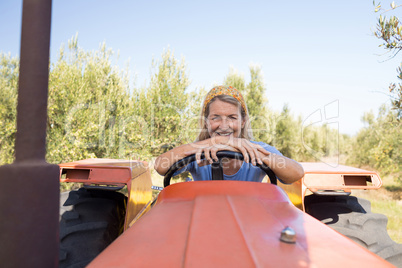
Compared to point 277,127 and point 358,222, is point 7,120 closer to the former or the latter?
point 358,222

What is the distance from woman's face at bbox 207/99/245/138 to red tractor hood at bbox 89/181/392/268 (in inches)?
41.2

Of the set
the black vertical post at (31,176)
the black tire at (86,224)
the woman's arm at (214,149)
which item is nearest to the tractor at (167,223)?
the black vertical post at (31,176)

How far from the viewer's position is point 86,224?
1695mm

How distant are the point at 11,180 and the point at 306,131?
61.9 ft

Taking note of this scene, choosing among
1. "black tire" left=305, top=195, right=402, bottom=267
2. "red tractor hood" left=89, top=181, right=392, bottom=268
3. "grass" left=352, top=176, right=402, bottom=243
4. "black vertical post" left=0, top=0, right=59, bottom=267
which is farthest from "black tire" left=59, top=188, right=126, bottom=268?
"grass" left=352, top=176, right=402, bottom=243

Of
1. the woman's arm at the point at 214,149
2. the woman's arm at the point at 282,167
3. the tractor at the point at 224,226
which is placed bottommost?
the tractor at the point at 224,226

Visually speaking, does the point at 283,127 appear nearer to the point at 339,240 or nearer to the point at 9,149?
the point at 9,149

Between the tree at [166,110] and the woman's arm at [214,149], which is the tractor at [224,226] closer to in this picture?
the woman's arm at [214,149]

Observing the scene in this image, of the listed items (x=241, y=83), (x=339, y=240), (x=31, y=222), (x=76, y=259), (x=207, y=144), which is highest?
(x=241, y=83)

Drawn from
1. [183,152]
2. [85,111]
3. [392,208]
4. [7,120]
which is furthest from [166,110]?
[183,152]

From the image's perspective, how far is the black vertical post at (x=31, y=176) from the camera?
23.0 inches

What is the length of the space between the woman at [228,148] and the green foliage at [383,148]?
528cm

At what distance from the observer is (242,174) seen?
2.04m

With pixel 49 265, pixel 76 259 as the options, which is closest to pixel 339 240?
pixel 49 265
